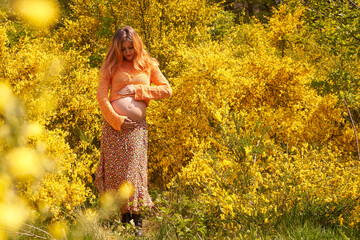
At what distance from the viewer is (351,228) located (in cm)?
238

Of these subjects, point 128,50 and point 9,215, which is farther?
point 128,50

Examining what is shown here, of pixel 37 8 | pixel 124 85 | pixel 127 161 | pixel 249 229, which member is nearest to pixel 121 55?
pixel 124 85

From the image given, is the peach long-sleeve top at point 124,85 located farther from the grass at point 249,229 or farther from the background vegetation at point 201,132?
the grass at point 249,229

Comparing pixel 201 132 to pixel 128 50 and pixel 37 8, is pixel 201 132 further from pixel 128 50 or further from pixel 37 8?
pixel 37 8

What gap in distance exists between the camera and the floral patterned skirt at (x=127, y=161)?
2766mm

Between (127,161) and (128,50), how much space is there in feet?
3.19

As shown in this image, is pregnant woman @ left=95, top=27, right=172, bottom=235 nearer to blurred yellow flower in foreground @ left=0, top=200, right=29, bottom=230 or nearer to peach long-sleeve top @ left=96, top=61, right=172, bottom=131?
peach long-sleeve top @ left=96, top=61, right=172, bottom=131

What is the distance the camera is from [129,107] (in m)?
2.75

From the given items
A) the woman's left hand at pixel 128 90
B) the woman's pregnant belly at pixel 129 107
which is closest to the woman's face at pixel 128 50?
the woman's left hand at pixel 128 90

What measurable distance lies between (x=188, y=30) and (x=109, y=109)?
3.13 metres

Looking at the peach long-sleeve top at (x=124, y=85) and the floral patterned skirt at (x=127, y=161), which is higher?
the peach long-sleeve top at (x=124, y=85)

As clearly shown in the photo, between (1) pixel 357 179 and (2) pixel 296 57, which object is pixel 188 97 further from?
(2) pixel 296 57

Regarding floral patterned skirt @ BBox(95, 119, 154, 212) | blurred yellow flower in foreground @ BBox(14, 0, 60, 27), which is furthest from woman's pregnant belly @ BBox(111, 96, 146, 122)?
blurred yellow flower in foreground @ BBox(14, 0, 60, 27)

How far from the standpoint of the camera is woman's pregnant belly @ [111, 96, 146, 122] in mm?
2750
